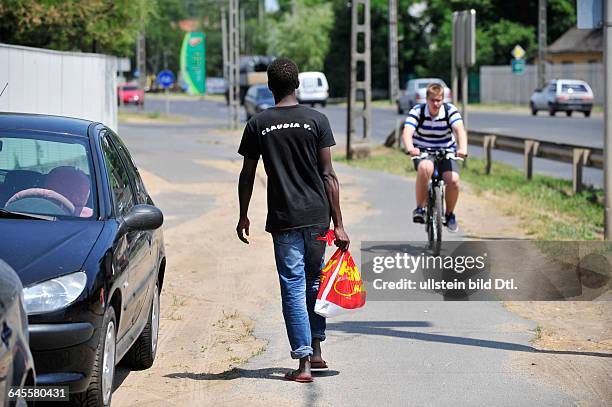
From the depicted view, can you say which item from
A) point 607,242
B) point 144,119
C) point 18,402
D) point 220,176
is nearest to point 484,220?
point 607,242

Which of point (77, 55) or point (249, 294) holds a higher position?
point (77, 55)

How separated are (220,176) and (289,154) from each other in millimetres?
15710

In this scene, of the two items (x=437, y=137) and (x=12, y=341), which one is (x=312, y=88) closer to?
(x=437, y=137)

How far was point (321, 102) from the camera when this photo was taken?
210 feet

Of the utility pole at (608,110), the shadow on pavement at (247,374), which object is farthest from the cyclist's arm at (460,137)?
the shadow on pavement at (247,374)

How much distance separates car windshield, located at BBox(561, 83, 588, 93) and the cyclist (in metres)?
37.4

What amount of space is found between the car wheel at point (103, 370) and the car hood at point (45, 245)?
33 centimetres

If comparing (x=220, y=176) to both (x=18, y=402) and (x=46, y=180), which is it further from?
(x=18, y=402)

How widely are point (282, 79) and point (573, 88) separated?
142ft

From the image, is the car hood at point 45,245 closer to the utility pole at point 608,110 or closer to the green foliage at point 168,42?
the utility pole at point 608,110

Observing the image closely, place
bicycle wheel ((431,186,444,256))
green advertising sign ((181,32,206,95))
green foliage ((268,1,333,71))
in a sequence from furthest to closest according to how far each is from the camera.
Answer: green foliage ((268,1,333,71)) < green advertising sign ((181,32,206,95)) < bicycle wheel ((431,186,444,256))

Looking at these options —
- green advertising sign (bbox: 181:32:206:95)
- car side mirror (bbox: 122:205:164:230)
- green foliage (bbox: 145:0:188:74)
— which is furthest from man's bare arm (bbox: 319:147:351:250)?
green foliage (bbox: 145:0:188:74)

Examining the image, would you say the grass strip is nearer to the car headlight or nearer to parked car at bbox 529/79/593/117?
the car headlight

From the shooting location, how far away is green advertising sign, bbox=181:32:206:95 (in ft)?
168
